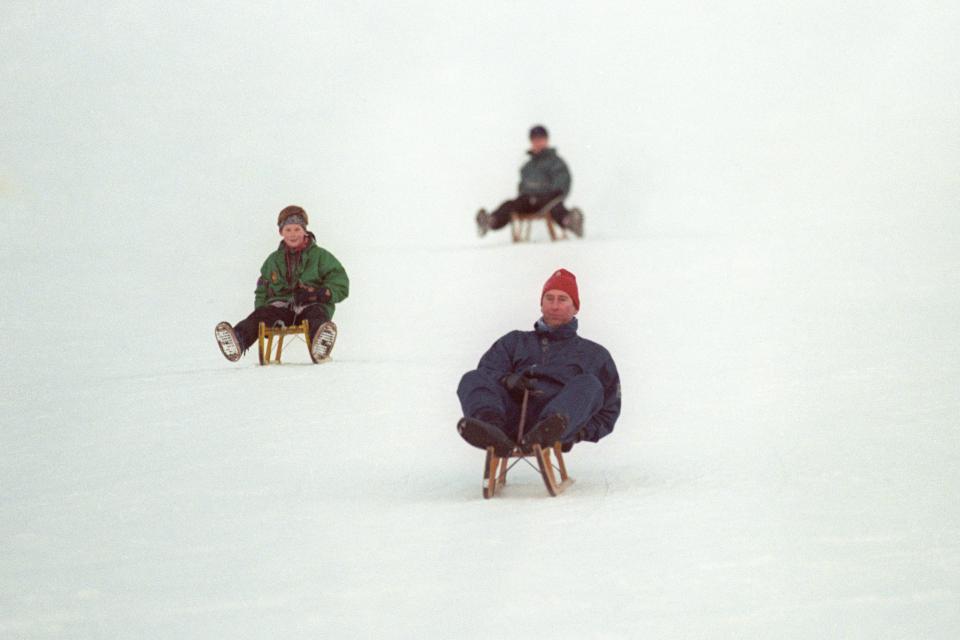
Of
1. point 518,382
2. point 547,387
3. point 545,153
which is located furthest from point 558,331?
point 545,153

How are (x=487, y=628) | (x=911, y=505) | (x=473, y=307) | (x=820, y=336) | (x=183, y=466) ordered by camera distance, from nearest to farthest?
(x=487, y=628) < (x=911, y=505) < (x=183, y=466) < (x=820, y=336) < (x=473, y=307)

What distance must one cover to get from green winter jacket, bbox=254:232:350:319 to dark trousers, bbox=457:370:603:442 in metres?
3.37

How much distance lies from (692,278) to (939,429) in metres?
5.85

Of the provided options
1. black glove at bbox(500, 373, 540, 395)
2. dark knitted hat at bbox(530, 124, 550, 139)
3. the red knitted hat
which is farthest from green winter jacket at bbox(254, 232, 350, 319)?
dark knitted hat at bbox(530, 124, 550, 139)

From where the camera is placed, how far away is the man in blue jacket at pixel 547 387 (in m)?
6.25

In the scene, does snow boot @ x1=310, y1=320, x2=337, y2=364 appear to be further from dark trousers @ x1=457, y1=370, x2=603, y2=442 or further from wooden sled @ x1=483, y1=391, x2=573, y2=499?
dark trousers @ x1=457, y1=370, x2=603, y2=442

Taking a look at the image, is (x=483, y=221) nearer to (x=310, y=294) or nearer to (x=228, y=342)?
(x=310, y=294)

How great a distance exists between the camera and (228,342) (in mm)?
9812

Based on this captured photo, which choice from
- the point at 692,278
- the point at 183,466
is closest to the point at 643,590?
the point at 183,466

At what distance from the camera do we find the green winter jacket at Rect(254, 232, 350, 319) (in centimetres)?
985

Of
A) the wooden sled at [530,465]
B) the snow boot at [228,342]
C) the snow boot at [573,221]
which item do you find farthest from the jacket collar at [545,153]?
the wooden sled at [530,465]

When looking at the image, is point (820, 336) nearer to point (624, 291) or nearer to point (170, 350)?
point (624, 291)

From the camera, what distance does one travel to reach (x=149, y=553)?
571cm

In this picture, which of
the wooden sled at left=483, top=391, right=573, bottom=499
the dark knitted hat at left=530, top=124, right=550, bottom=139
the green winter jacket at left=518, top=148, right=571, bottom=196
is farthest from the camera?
the dark knitted hat at left=530, top=124, right=550, bottom=139
